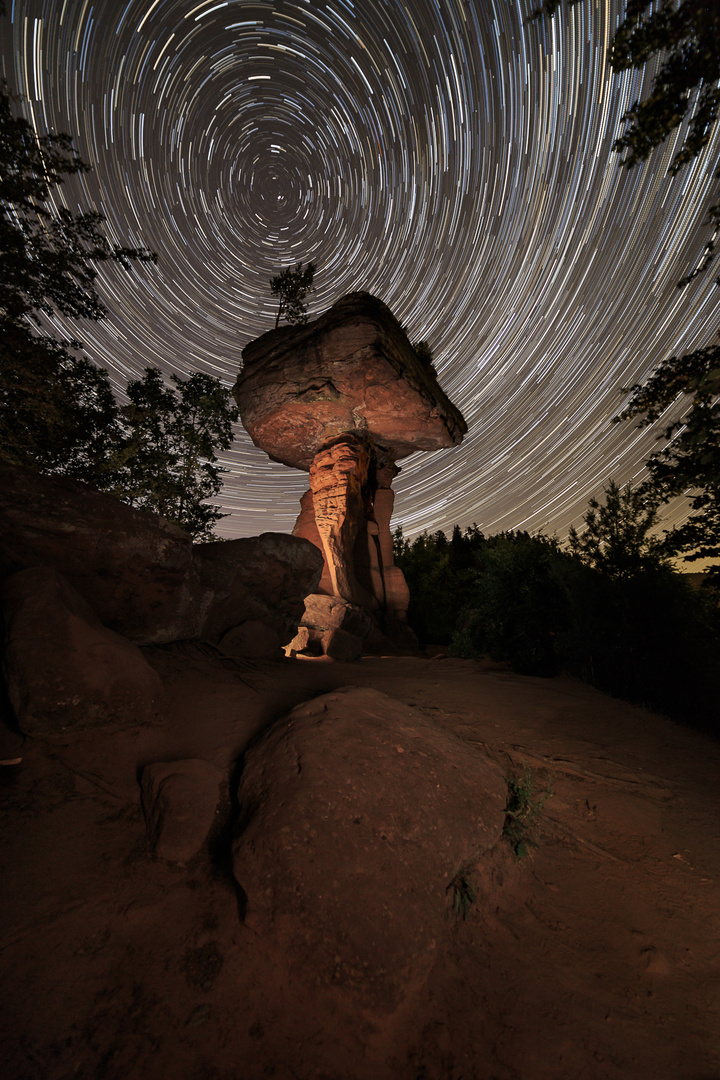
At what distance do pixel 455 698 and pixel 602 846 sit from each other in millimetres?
2968

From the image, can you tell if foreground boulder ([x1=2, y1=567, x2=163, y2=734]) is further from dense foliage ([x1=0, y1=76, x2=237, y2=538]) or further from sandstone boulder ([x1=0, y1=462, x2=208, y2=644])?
dense foliage ([x1=0, y1=76, x2=237, y2=538])

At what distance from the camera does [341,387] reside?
15.4 meters

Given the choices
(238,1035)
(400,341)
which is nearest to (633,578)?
(238,1035)

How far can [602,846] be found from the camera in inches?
128

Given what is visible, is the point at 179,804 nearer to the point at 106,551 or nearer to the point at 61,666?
the point at 61,666

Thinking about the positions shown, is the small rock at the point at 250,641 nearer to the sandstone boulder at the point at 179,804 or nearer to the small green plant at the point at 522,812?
the sandstone boulder at the point at 179,804

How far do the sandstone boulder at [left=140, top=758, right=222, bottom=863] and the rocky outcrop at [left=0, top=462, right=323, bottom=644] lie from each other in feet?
7.22

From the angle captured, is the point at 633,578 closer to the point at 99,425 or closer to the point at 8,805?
the point at 8,805

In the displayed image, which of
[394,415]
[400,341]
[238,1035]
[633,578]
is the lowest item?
[238,1035]

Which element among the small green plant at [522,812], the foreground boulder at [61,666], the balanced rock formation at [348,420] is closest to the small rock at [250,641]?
the foreground boulder at [61,666]

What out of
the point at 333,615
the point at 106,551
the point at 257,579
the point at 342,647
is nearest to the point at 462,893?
the point at 106,551

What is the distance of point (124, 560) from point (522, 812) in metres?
4.77

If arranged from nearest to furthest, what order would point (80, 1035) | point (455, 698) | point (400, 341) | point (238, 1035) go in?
point (80, 1035) → point (238, 1035) → point (455, 698) → point (400, 341)

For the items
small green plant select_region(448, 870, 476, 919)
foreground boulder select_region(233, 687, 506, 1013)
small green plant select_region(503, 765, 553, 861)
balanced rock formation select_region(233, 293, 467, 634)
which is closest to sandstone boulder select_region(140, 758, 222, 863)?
foreground boulder select_region(233, 687, 506, 1013)
